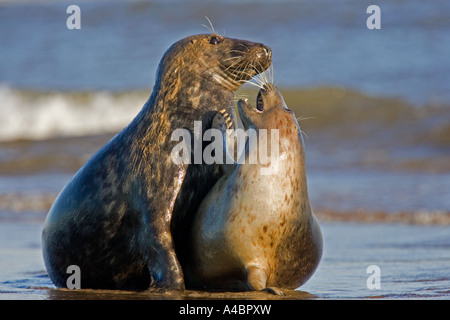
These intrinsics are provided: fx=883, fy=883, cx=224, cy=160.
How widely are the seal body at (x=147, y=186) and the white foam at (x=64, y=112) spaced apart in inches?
527

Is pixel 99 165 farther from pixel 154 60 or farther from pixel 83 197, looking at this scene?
pixel 154 60

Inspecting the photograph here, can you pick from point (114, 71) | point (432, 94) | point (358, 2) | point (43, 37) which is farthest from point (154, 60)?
point (432, 94)

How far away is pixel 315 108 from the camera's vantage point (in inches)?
726

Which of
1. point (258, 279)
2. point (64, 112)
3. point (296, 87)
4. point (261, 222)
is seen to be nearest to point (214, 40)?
point (261, 222)


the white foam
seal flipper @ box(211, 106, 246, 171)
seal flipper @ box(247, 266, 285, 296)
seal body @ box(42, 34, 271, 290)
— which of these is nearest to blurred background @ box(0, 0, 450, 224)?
the white foam

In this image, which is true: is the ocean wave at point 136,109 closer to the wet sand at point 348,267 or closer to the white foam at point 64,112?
the white foam at point 64,112

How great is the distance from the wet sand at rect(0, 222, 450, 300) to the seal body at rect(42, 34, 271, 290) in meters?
0.21

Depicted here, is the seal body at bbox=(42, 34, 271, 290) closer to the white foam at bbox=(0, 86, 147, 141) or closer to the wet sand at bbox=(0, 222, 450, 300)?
the wet sand at bbox=(0, 222, 450, 300)

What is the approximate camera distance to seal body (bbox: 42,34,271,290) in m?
5.96

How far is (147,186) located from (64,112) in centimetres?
1575

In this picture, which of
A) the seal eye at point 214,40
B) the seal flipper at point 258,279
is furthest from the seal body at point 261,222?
the seal eye at point 214,40

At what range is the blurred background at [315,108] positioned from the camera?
820 cm

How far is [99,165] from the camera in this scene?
6266mm

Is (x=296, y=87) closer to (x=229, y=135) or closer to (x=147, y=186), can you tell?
(x=229, y=135)
